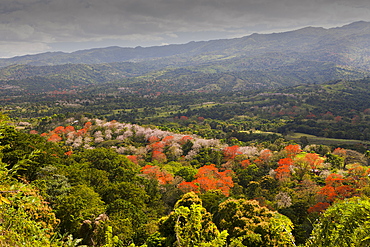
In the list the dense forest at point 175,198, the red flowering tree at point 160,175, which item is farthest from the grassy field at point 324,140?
the red flowering tree at point 160,175

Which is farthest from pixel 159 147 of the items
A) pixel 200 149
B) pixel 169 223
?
pixel 169 223

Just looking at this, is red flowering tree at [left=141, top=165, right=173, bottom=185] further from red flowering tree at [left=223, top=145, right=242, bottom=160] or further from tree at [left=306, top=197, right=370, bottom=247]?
tree at [left=306, top=197, right=370, bottom=247]

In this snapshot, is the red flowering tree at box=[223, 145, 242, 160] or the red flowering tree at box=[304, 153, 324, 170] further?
the red flowering tree at box=[223, 145, 242, 160]

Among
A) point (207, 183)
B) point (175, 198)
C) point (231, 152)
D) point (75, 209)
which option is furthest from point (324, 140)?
point (75, 209)

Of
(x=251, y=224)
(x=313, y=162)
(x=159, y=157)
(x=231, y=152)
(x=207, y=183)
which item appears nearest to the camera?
(x=251, y=224)

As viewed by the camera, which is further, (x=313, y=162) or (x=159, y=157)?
(x=159, y=157)

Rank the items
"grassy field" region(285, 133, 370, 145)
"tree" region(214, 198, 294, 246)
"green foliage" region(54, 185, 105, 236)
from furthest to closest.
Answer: "grassy field" region(285, 133, 370, 145) → "green foliage" region(54, 185, 105, 236) → "tree" region(214, 198, 294, 246)

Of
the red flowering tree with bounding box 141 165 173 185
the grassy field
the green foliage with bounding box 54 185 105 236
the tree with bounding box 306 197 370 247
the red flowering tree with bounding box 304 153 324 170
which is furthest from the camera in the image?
the grassy field

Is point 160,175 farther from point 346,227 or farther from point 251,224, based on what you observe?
point 346,227

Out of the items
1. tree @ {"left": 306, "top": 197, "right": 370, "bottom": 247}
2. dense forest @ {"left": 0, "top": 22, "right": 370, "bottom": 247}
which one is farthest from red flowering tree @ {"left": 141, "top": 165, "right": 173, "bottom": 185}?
tree @ {"left": 306, "top": 197, "right": 370, "bottom": 247}

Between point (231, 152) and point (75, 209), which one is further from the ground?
point (75, 209)


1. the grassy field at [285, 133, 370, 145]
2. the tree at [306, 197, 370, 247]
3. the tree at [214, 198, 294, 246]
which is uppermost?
the tree at [306, 197, 370, 247]
